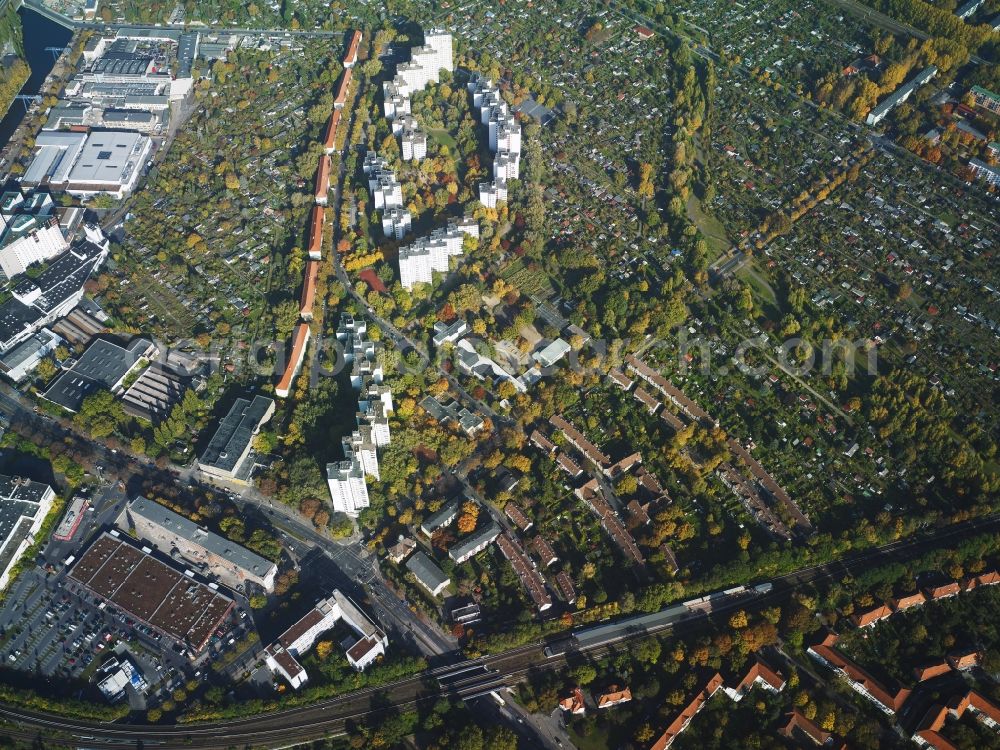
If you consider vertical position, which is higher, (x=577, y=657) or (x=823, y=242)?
(x=823, y=242)

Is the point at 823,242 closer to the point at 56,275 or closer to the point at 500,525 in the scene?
the point at 500,525

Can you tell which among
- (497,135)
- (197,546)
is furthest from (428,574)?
(497,135)

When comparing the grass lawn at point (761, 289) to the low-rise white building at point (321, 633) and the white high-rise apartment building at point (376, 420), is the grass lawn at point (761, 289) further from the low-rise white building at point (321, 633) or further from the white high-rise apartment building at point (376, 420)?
the low-rise white building at point (321, 633)

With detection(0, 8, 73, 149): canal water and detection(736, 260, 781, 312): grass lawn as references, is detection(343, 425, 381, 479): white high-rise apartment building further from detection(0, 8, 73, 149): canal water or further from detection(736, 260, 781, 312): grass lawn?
detection(0, 8, 73, 149): canal water

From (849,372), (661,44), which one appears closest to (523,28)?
(661,44)

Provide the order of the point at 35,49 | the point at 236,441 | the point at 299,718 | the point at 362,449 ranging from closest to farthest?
the point at 299,718 < the point at 362,449 < the point at 236,441 < the point at 35,49

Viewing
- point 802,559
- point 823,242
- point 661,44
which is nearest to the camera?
point 802,559

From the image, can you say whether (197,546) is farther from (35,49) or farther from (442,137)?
(35,49)
